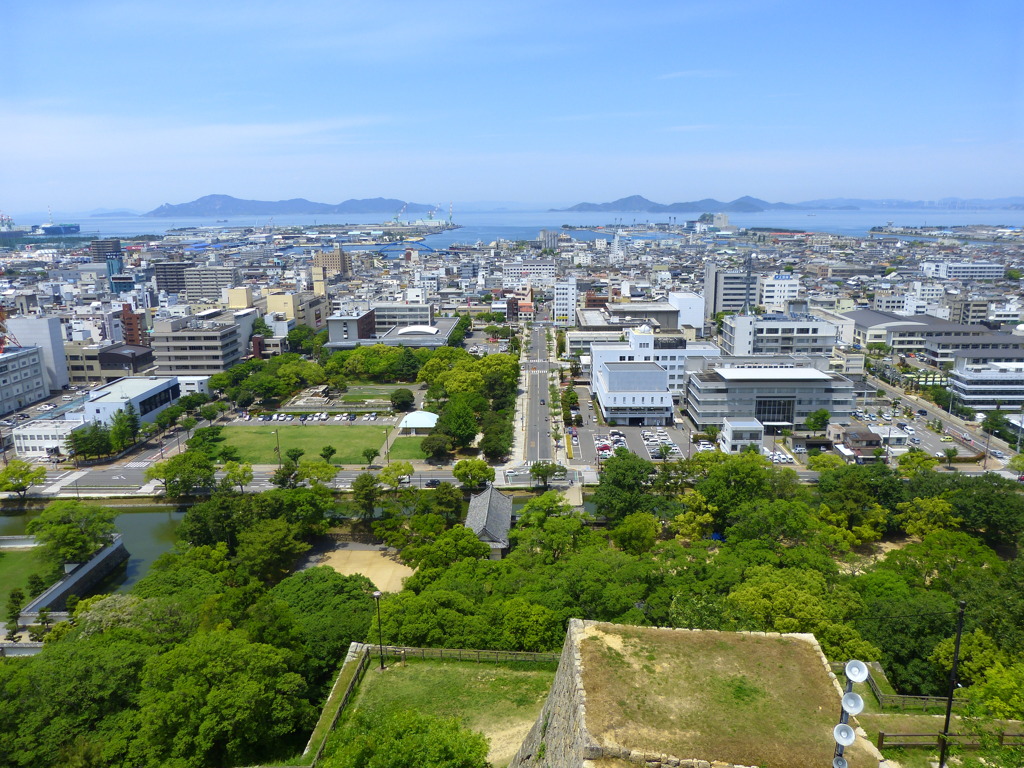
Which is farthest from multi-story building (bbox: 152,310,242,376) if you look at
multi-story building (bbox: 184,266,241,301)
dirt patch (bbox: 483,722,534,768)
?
multi-story building (bbox: 184,266,241,301)

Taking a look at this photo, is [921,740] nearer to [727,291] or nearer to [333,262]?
[727,291]

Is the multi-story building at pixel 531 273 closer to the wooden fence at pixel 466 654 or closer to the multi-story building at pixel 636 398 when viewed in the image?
the multi-story building at pixel 636 398

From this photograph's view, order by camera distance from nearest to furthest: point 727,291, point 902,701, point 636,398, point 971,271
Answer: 1. point 902,701
2. point 636,398
3. point 727,291
4. point 971,271

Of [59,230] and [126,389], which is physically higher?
[59,230]

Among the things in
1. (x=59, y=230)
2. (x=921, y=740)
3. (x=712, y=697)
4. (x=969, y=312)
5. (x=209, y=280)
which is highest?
(x=59, y=230)

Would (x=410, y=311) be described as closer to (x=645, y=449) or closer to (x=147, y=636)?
(x=645, y=449)

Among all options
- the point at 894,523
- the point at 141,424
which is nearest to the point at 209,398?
the point at 141,424

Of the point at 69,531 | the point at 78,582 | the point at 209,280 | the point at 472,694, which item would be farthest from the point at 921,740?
the point at 209,280

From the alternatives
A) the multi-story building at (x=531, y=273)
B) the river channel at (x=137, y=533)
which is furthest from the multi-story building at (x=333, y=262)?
the river channel at (x=137, y=533)
